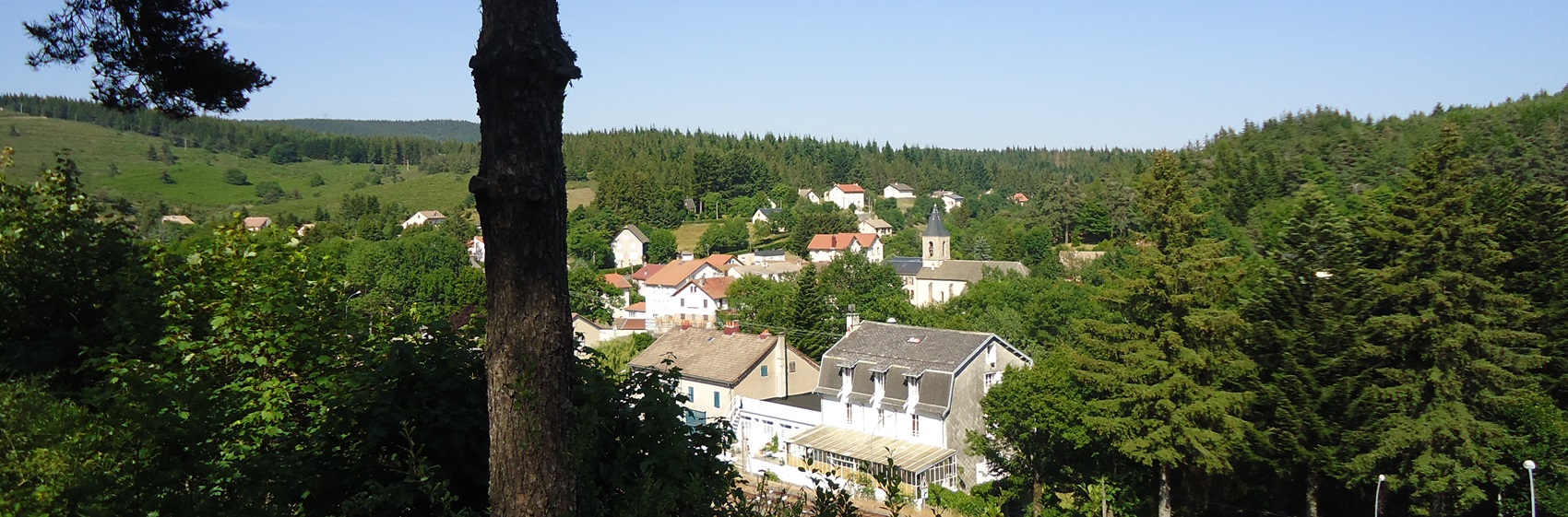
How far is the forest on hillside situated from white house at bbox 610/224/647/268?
104 feet

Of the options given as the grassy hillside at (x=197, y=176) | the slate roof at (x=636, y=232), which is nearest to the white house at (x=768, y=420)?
the grassy hillside at (x=197, y=176)

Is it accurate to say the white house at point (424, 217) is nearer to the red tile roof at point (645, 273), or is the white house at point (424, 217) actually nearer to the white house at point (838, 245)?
the red tile roof at point (645, 273)

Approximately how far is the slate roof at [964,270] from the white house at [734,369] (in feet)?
101

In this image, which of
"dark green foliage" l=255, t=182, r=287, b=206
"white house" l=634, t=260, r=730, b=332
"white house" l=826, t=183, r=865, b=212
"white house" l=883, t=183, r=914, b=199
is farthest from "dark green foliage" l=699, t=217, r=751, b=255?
"white house" l=883, t=183, r=914, b=199

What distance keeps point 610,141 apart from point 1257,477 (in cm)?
13158

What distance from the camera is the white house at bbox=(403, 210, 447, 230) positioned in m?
85.1

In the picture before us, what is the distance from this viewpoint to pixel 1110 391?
64.6 feet

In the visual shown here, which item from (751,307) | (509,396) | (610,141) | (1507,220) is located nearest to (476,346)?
(509,396)

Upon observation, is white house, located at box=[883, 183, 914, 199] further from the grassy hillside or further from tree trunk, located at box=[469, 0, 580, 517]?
tree trunk, located at box=[469, 0, 580, 517]

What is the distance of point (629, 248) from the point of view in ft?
267

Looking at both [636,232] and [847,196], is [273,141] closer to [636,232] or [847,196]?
[636,232]

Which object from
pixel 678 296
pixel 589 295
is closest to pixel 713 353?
pixel 589 295

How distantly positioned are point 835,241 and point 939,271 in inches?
679

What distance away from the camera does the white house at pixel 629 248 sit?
80.8 metres
